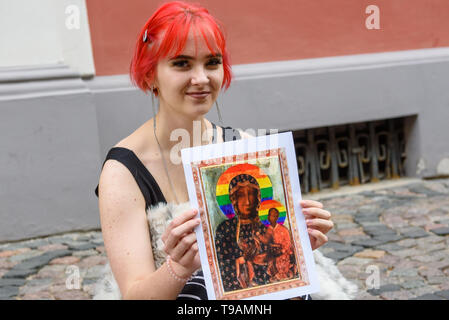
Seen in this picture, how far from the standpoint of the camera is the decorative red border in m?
1.45

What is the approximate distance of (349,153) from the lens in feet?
17.8

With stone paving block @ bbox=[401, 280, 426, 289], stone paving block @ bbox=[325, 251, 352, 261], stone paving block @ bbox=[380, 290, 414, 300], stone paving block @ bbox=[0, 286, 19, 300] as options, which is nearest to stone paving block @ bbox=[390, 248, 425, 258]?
stone paving block @ bbox=[325, 251, 352, 261]

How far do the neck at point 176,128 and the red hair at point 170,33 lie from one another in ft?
0.56

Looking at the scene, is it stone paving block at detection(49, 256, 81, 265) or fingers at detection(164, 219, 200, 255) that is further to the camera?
stone paving block at detection(49, 256, 81, 265)

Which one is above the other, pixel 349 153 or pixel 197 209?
pixel 349 153

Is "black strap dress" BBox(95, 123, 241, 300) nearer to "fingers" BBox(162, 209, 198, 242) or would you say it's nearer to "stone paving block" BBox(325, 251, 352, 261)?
"fingers" BBox(162, 209, 198, 242)

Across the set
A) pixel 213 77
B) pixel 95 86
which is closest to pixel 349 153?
pixel 95 86

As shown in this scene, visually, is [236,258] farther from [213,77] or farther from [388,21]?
[388,21]

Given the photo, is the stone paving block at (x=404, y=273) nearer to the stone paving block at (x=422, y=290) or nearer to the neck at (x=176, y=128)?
the stone paving block at (x=422, y=290)

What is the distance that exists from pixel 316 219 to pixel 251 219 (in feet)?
0.66

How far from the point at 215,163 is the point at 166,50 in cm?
47

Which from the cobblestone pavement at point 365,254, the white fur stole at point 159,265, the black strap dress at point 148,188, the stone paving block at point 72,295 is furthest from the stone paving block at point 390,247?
the black strap dress at point 148,188

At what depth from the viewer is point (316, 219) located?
158cm

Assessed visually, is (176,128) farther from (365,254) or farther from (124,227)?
(365,254)
